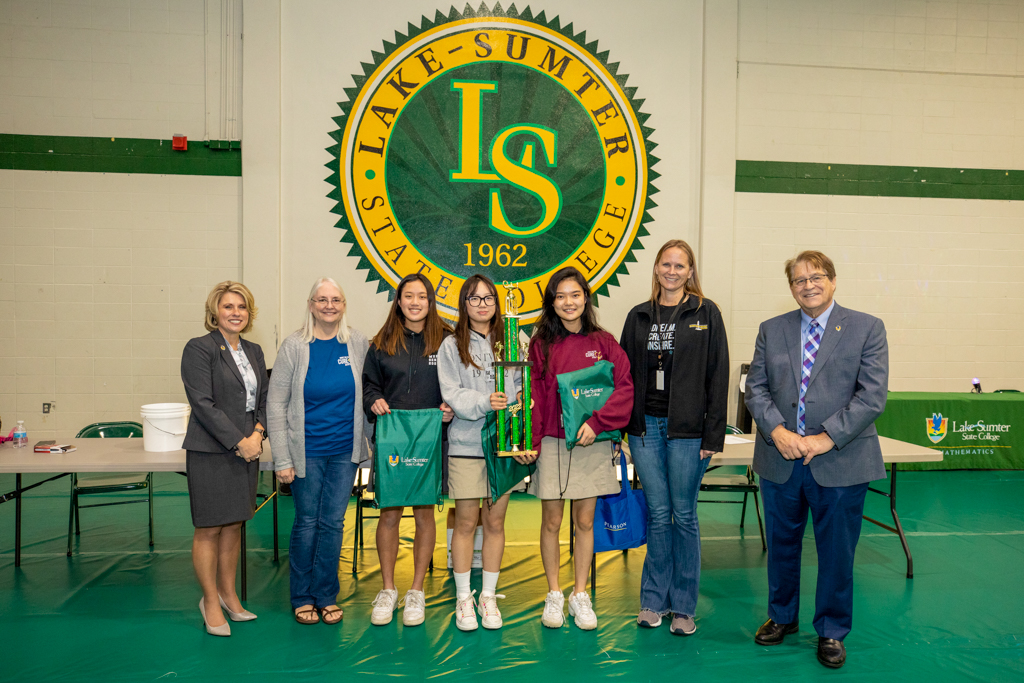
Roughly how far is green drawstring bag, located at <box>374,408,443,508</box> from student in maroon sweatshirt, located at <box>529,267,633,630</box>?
1.59ft

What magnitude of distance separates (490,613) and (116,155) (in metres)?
5.30

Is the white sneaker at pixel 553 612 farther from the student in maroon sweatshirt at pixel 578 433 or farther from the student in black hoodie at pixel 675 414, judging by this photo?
the student in black hoodie at pixel 675 414

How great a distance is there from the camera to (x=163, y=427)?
3.42m

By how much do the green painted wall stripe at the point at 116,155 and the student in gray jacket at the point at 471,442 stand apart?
13.1ft

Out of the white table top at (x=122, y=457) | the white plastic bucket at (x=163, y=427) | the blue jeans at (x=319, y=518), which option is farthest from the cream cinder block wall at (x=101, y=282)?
the blue jeans at (x=319, y=518)

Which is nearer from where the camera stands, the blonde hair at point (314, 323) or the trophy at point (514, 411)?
the trophy at point (514, 411)

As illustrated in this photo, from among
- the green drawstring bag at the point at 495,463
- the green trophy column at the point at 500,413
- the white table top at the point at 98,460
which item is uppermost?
the green trophy column at the point at 500,413

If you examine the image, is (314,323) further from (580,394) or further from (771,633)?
(771,633)

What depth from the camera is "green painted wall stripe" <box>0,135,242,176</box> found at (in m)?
5.60

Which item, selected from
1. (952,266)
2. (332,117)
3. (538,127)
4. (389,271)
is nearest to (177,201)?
(332,117)

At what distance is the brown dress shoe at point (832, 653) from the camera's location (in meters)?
2.58

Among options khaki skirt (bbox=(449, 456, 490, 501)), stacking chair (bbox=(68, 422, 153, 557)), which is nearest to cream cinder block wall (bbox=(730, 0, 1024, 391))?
khaki skirt (bbox=(449, 456, 490, 501))

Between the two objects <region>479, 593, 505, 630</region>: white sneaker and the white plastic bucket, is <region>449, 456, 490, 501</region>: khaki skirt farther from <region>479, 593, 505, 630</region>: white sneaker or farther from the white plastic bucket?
the white plastic bucket

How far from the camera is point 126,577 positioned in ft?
11.4
